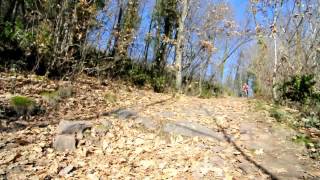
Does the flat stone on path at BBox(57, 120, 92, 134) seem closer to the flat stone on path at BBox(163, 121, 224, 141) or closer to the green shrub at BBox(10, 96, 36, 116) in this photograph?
the green shrub at BBox(10, 96, 36, 116)

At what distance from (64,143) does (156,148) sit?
158cm

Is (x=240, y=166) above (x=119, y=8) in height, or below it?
below

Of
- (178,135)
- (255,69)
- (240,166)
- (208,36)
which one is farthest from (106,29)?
(255,69)

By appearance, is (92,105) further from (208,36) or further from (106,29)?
(208,36)

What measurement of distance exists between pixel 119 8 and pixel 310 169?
41.3ft

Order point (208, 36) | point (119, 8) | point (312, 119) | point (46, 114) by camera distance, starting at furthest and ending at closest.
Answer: point (208, 36) < point (119, 8) < point (312, 119) < point (46, 114)

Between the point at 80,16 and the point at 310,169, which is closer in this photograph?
the point at 310,169

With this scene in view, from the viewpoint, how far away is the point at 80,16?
1259 cm

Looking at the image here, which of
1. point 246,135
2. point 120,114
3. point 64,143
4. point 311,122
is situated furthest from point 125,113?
point 311,122

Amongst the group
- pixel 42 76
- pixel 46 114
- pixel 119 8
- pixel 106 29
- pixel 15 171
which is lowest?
pixel 15 171

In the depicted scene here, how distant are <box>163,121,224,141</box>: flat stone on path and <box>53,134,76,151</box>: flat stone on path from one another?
1.99m

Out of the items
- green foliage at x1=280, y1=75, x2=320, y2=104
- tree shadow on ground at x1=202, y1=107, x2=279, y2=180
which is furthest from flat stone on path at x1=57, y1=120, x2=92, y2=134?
green foliage at x1=280, y1=75, x2=320, y2=104

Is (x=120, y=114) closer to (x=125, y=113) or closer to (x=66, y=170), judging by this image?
(x=125, y=113)

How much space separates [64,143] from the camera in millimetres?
6762
